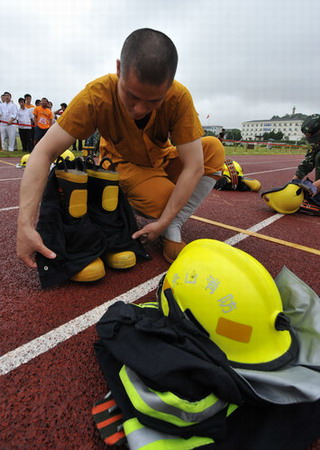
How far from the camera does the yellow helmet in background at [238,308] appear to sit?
3.96 feet

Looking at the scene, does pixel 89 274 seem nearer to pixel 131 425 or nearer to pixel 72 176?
pixel 72 176

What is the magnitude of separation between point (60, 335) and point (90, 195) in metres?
1.09

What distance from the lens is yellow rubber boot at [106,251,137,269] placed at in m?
2.10

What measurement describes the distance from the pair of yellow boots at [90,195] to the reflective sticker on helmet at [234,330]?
972mm

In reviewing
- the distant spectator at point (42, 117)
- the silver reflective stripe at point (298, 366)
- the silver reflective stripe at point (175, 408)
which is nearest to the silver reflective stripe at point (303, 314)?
the silver reflective stripe at point (298, 366)

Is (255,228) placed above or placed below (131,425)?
below

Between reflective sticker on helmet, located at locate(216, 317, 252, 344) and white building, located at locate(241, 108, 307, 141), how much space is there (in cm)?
12067

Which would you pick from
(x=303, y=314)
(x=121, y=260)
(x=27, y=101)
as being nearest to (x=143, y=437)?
(x=303, y=314)

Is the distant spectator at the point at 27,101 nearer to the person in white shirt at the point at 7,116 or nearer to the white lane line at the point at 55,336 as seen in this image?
Answer: the person in white shirt at the point at 7,116

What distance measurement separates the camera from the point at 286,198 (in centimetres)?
404

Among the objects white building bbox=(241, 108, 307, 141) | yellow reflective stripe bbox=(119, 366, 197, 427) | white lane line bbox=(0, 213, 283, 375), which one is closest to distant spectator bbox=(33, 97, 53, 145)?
white lane line bbox=(0, 213, 283, 375)

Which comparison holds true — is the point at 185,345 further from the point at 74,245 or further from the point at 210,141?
the point at 210,141

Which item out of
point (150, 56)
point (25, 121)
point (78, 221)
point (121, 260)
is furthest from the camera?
point (25, 121)

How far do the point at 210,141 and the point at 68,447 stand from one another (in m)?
2.38
